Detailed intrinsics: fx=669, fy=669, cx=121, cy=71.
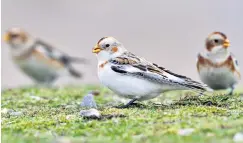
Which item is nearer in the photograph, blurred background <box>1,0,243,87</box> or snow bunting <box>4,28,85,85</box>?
snow bunting <box>4,28,85,85</box>

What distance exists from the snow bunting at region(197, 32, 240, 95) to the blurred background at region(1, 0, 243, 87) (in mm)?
9394

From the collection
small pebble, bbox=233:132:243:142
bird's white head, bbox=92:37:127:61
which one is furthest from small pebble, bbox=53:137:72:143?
bird's white head, bbox=92:37:127:61

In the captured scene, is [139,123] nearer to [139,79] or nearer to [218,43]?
[139,79]

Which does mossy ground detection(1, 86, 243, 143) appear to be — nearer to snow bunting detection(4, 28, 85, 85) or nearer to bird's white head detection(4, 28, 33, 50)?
snow bunting detection(4, 28, 85, 85)

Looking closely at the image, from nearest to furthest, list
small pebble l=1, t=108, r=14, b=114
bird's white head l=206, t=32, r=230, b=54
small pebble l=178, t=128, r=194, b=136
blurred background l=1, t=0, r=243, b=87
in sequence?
small pebble l=178, t=128, r=194, b=136, small pebble l=1, t=108, r=14, b=114, bird's white head l=206, t=32, r=230, b=54, blurred background l=1, t=0, r=243, b=87

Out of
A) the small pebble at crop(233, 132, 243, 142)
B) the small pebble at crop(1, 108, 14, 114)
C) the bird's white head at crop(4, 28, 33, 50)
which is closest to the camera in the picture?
the small pebble at crop(233, 132, 243, 142)

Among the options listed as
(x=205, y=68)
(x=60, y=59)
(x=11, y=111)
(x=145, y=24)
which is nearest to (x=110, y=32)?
(x=145, y=24)

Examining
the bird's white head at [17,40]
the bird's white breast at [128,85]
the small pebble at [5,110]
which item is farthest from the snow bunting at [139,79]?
the bird's white head at [17,40]

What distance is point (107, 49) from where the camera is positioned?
955 cm

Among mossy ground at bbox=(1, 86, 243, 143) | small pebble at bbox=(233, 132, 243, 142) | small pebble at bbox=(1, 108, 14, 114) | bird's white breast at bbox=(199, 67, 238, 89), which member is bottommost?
small pebble at bbox=(233, 132, 243, 142)

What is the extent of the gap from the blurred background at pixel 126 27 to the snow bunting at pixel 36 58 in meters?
4.72

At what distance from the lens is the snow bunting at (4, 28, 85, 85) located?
16547 millimetres

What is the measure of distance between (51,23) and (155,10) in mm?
4788

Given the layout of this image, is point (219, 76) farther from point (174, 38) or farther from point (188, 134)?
point (174, 38)
